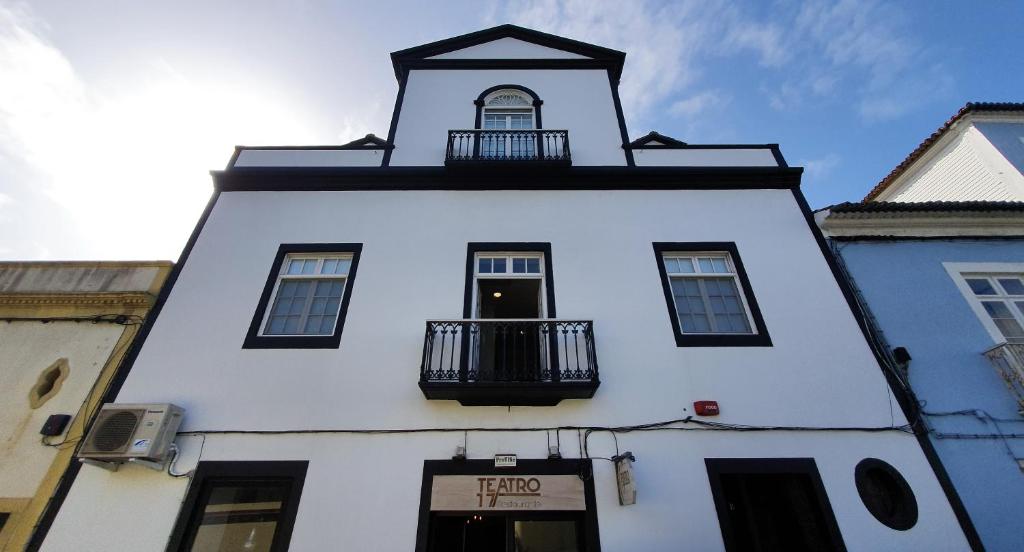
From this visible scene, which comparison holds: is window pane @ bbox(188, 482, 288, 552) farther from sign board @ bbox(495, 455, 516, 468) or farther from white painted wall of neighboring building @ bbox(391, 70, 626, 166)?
white painted wall of neighboring building @ bbox(391, 70, 626, 166)


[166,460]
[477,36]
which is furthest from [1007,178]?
[166,460]

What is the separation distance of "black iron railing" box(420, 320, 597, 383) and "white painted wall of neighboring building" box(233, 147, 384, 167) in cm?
392

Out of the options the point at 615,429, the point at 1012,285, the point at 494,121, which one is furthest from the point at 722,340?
the point at 494,121

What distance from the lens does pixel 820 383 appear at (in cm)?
541

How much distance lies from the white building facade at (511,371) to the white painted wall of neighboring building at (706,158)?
0.07 m

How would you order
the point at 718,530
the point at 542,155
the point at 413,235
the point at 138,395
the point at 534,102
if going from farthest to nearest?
the point at 534,102, the point at 542,155, the point at 413,235, the point at 138,395, the point at 718,530

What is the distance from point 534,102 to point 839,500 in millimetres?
8228

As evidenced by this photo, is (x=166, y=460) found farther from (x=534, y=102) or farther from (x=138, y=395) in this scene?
(x=534, y=102)

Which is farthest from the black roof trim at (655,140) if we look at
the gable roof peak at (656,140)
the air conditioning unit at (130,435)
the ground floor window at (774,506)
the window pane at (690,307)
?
the air conditioning unit at (130,435)

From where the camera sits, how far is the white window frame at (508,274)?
614 cm

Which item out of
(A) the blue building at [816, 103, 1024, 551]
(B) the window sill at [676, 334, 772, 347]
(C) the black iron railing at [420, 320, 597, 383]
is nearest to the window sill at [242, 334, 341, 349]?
(C) the black iron railing at [420, 320, 597, 383]

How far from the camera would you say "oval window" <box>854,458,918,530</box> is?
4.66 meters

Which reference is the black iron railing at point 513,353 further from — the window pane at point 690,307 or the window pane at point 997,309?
the window pane at point 997,309

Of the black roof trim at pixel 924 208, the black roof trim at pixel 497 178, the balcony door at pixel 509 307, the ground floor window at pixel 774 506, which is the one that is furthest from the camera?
the black roof trim at pixel 497 178
